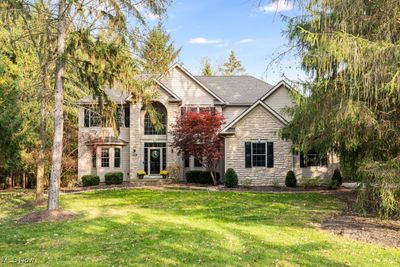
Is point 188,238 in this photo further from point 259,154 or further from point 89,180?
point 89,180

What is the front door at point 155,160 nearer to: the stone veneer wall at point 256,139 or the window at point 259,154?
the stone veneer wall at point 256,139

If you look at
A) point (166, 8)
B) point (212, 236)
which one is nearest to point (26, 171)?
point (166, 8)

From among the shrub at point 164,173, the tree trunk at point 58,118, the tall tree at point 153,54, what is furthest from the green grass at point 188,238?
Result: the shrub at point 164,173

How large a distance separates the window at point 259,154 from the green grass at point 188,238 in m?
7.79

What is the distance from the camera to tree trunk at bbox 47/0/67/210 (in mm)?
12141

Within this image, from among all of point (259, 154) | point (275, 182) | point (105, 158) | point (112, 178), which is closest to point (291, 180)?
point (275, 182)

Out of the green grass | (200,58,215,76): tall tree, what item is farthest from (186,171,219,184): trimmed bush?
(200,58,215,76): tall tree

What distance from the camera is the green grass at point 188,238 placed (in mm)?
7047

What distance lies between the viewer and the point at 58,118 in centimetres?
1231

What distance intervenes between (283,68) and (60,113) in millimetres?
7551

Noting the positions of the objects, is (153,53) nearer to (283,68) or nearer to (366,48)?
(283,68)

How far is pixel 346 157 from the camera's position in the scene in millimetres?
14883

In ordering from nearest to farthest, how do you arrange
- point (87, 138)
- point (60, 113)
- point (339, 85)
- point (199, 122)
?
point (339, 85) < point (60, 113) < point (199, 122) < point (87, 138)

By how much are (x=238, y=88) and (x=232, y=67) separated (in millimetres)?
28577
